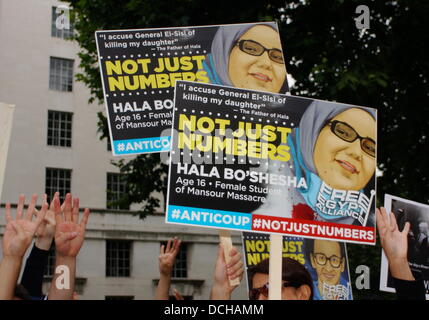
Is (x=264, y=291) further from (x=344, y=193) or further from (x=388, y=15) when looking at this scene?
(x=388, y=15)

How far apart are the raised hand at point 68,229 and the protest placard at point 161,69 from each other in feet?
7.81

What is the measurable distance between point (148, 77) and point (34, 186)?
3394 centimetres

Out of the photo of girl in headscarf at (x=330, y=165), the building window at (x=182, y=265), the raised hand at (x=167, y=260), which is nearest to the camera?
the raised hand at (x=167, y=260)

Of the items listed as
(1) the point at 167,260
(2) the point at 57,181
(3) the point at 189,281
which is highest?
(2) the point at 57,181

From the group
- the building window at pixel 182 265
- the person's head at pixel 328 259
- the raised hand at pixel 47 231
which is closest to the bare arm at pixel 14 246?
the raised hand at pixel 47 231

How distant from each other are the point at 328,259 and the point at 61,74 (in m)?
35.5

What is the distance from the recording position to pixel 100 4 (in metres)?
19.2

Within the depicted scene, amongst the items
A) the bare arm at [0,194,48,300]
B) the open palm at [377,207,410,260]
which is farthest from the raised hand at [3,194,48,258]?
the open palm at [377,207,410,260]

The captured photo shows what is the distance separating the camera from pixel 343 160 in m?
8.04

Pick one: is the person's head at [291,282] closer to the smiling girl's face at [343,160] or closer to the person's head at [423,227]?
the person's head at [423,227]

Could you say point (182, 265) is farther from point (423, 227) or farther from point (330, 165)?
point (330, 165)

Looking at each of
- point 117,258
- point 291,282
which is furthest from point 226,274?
point 117,258

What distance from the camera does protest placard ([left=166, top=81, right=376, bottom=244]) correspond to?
24.2ft

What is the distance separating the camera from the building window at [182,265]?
1784 inches
